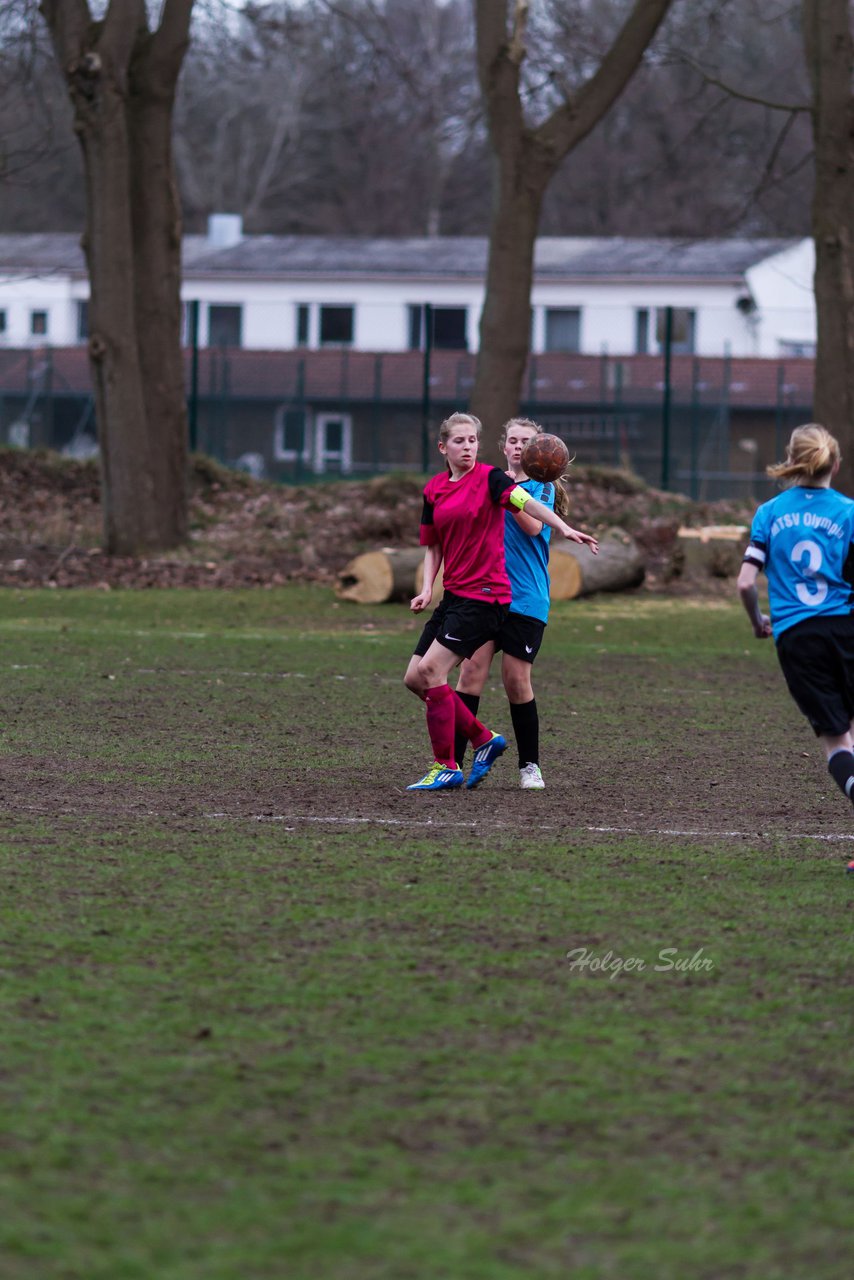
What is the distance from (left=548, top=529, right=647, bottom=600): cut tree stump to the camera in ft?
62.4

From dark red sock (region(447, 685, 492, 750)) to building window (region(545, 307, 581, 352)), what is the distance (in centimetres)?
3970

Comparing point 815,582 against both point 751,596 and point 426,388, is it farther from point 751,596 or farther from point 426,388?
point 426,388

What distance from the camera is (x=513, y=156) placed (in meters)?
21.7

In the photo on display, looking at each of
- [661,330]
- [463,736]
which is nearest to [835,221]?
[463,736]

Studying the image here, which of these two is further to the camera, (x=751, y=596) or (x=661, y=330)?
(x=661, y=330)

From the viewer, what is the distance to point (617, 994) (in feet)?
15.9

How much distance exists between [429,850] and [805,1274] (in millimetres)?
3562

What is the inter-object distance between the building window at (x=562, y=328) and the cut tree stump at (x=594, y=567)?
28.0 meters

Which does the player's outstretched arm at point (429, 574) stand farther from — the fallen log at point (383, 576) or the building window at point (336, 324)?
the building window at point (336, 324)

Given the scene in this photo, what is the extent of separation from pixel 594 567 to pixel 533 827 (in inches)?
480

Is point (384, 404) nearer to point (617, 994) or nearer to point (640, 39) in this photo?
point (640, 39)

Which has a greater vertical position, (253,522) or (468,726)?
(253,522)

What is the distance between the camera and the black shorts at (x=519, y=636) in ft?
26.5

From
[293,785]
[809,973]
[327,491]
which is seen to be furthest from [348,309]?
[809,973]
